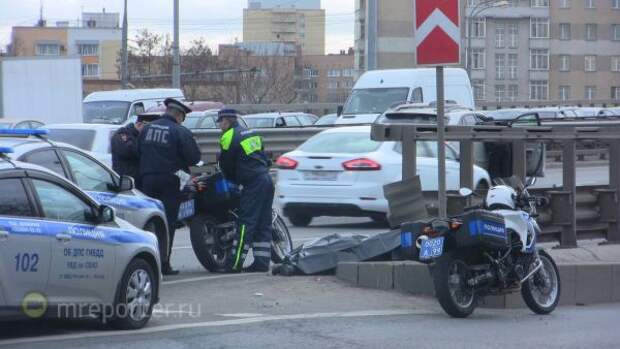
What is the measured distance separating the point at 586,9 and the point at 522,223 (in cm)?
7369

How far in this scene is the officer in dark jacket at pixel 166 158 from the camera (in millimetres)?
12383

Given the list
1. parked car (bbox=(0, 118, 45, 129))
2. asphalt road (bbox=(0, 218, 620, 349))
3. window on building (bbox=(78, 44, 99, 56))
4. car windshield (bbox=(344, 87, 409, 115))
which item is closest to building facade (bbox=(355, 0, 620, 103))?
window on building (bbox=(78, 44, 99, 56))

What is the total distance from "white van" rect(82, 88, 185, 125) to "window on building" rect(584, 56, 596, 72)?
5815 cm

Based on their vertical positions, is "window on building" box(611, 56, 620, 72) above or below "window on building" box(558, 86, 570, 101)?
above

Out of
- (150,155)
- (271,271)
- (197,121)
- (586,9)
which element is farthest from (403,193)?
(586,9)

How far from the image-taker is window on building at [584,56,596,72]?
8306 cm

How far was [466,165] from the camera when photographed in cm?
1324

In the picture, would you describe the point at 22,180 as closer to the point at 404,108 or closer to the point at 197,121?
the point at 404,108

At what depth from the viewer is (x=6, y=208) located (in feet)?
25.8

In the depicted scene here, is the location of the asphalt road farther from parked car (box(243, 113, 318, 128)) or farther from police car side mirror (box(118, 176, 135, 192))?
parked car (box(243, 113, 318, 128))

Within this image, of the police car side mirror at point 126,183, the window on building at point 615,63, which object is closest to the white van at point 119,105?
the police car side mirror at point 126,183

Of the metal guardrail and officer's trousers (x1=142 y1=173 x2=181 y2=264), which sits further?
the metal guardrail

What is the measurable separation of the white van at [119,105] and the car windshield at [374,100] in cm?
449

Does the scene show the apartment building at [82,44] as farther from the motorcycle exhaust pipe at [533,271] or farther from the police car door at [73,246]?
the police car door at [73,246]
